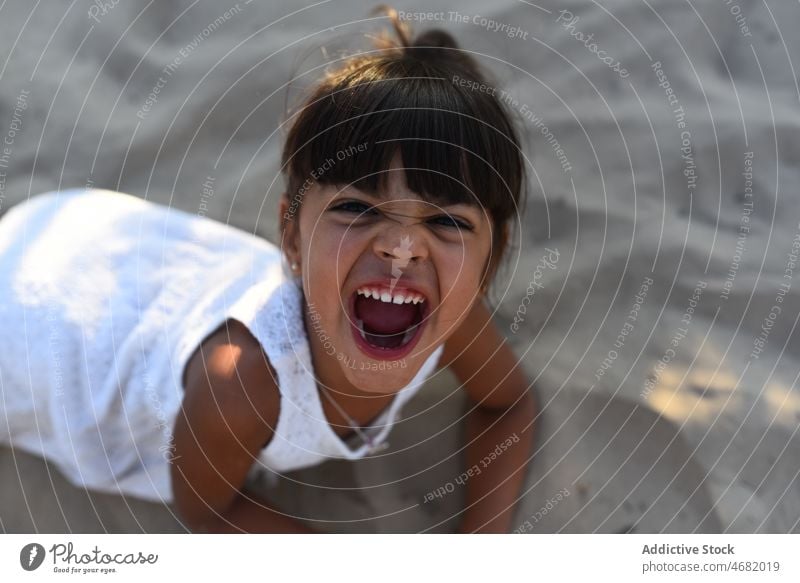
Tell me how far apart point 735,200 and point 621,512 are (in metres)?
0.26

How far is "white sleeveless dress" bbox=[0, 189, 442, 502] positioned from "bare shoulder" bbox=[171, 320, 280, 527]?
0.01 metres

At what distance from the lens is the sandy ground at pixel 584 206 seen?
571 millimetres

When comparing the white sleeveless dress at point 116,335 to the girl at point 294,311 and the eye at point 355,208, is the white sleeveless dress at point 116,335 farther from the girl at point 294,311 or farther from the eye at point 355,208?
the eye at point 355,208

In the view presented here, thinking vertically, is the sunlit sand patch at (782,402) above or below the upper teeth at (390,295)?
above

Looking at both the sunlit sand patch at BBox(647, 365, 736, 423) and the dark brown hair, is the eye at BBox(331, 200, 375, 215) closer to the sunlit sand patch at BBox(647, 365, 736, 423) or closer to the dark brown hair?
the dark brown hair

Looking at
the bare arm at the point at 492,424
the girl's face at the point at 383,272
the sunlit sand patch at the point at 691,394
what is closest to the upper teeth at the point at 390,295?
the girl's face at the point at 383,272

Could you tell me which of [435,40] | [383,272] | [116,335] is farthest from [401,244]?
[116,335]

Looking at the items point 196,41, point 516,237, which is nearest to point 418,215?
point 516,237

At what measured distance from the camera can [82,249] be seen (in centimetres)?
62

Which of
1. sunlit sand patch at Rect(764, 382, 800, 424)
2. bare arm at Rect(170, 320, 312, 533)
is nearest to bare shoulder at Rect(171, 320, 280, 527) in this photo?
bare arm at Rect(170, 320, 312, 533)

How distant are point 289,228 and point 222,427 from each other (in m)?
0.15

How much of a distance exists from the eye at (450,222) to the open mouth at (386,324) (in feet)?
0.18
